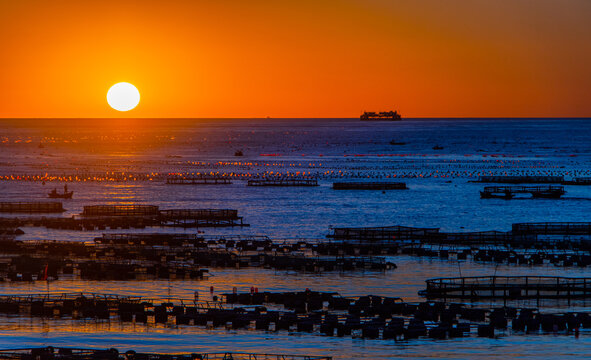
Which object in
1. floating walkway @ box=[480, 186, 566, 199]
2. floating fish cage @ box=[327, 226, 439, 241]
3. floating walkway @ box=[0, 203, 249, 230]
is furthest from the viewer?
floating walkway @ box=[480, 186, 566, 199]

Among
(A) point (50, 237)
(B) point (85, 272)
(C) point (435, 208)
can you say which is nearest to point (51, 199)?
(A) point (50, 237)

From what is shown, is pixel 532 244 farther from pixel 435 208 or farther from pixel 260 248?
pixel 435 208

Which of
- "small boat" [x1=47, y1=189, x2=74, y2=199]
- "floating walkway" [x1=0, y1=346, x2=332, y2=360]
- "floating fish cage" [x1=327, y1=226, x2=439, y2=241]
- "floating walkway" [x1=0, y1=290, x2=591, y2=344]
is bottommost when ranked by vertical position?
"floating walkway" [x1=0, y1=346, x2=332, y2=360]

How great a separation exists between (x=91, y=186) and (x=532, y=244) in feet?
297

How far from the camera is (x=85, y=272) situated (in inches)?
2616

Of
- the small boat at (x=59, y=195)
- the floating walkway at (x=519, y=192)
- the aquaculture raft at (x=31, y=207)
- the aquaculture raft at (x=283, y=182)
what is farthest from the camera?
the aquaculture raft at (x=283, y=182)

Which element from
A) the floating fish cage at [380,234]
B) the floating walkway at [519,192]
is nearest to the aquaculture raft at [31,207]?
the floating fish cage at [380,234]

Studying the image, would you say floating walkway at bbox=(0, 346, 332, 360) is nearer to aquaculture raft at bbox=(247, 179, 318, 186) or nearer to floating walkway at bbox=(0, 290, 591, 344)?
floating walkway at bbox=(0, 290, 591, 344)

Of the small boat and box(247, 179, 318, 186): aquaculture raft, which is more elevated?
box(247, 179, 318, 186): aquaculture raft

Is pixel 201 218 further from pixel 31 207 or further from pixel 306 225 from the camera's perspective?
pixel 31 207

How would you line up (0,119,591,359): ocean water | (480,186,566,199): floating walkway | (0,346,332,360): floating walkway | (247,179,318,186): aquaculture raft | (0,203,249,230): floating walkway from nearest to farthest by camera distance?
(0,346,332,360): floating walkway → (0,119,591,359): ocean water → (0,203,249,230): floating walkway → (480,186,566,199): floating walkway → (247,179,318,186): aquaculture raft

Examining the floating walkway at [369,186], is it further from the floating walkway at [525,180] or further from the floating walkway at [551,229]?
the floating walkway at [551,229]

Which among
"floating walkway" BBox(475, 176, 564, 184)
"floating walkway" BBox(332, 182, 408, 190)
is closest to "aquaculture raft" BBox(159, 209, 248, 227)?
"floating walkway" BBox(332, 182, 408, 190)

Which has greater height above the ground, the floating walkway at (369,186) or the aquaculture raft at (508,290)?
the floating walkway at (369,186)
